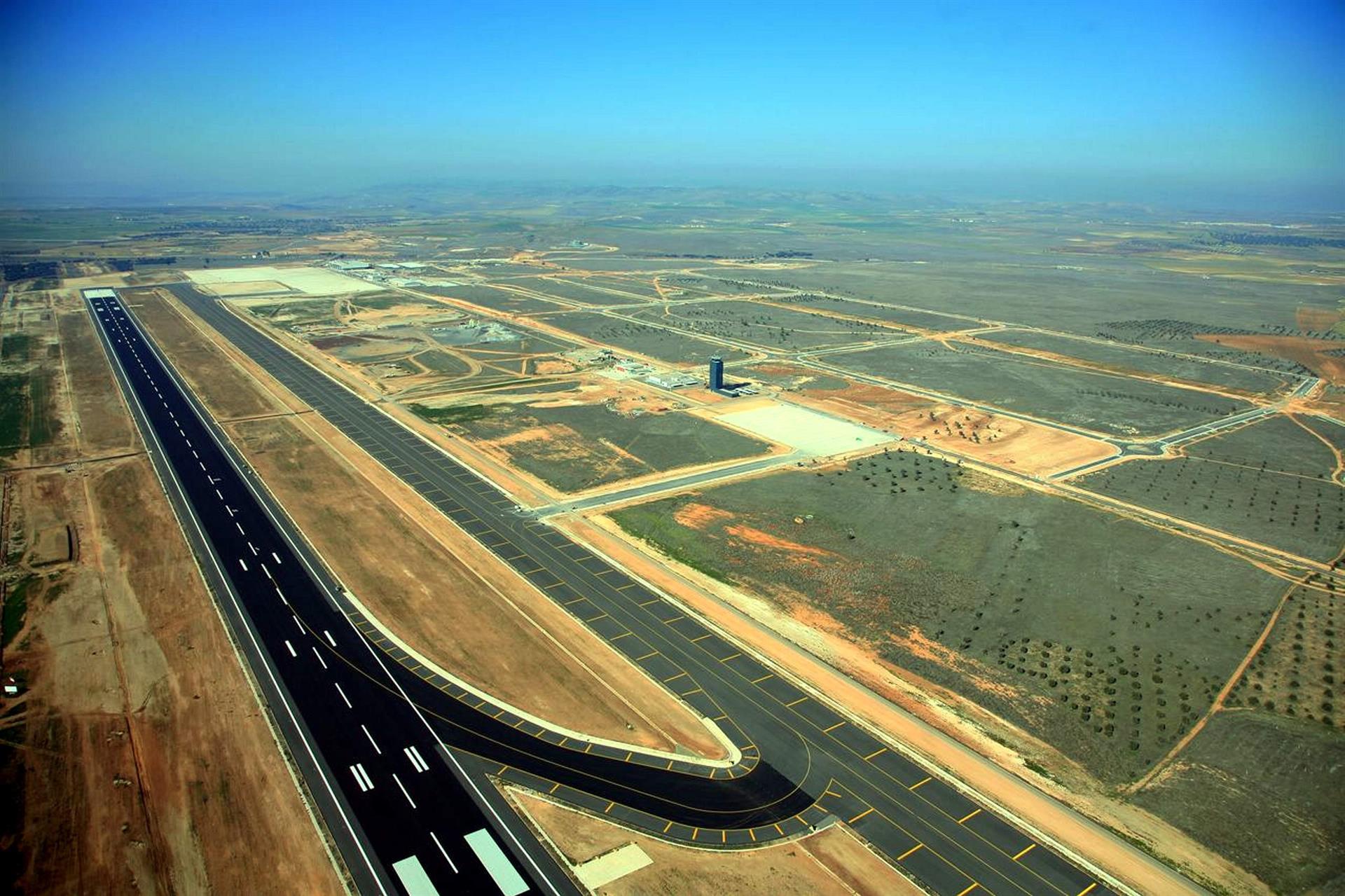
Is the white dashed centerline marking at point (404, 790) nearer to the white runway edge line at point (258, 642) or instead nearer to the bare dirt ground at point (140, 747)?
the white runway edge line at point (258, 642)

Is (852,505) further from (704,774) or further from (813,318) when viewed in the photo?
(813,318)

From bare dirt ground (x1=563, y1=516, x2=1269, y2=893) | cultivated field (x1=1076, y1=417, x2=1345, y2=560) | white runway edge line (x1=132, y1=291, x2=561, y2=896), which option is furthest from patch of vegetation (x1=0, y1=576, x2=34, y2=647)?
cultivated field (x1=1076, y1=417, x2=1345, y2=560)

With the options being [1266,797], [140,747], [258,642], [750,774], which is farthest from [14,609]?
[1266,797]

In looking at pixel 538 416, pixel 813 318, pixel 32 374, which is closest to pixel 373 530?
pixel 538 416

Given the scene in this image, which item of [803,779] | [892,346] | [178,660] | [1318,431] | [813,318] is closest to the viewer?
[803,779]

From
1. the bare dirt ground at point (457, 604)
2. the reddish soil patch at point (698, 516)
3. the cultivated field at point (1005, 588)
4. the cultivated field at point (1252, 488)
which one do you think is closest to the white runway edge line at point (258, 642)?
the bare dirt ground at point (457, 604)

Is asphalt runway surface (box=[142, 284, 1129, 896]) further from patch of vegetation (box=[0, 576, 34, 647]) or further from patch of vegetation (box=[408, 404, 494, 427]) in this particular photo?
patch of vegetation (box=[408, 404, 494, 427])
